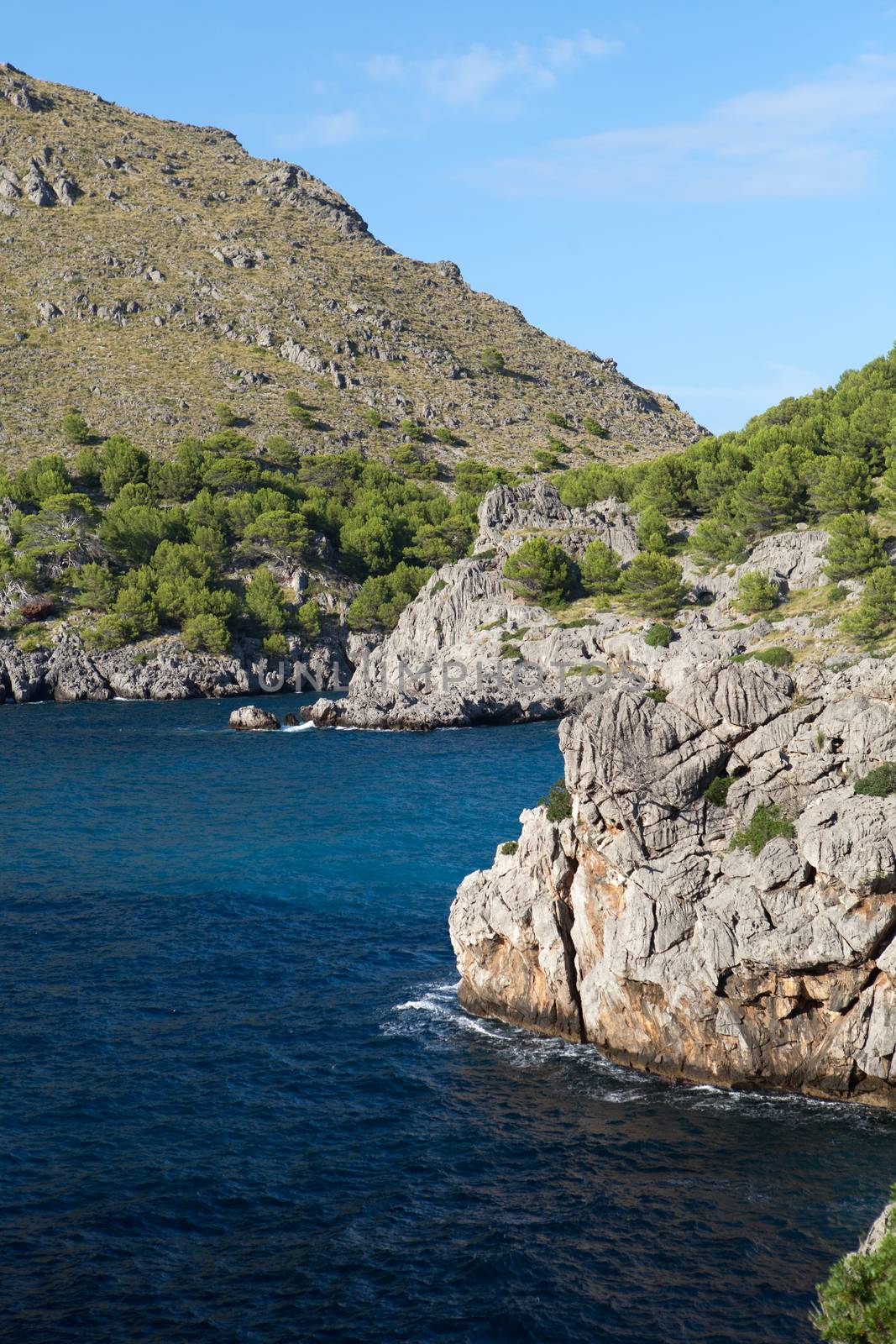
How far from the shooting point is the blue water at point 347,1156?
2381 centimetres

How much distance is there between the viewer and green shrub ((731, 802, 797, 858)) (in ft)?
115

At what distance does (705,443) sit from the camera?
154125 mm

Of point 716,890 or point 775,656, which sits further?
point 775,656

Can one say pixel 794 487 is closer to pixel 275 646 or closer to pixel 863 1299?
pixel 275 646

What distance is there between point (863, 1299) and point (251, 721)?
98.4 meters

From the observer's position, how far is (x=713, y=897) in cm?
3459

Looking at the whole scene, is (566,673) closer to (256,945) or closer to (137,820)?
(137,820)

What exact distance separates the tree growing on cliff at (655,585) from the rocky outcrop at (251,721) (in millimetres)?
47454

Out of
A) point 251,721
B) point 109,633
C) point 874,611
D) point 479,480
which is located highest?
point 479,480

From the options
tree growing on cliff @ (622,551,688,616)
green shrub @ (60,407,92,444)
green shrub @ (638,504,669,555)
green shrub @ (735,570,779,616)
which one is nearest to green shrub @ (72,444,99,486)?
green shrub @ (60,407,92,444)

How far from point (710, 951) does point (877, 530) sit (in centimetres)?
9317

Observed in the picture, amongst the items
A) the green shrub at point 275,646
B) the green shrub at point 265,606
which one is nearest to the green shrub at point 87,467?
the green shrub at point 265,606

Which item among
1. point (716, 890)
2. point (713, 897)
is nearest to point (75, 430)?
point (716, 890)

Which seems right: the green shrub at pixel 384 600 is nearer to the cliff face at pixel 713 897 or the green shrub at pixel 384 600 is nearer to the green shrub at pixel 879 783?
the cliff face at pixel 713 897
